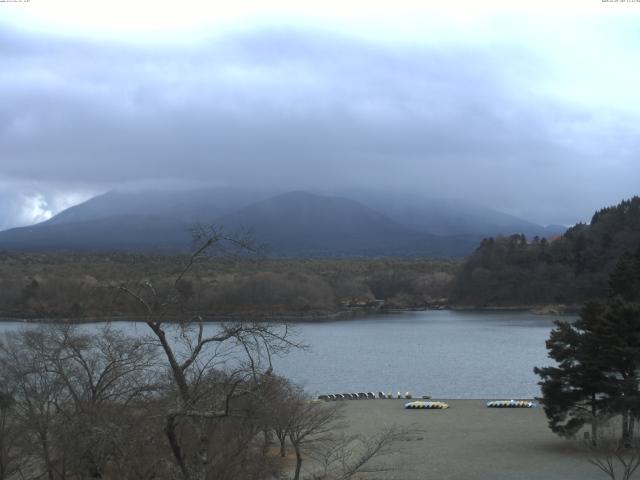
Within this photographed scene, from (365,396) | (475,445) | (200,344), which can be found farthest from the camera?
(365,396)

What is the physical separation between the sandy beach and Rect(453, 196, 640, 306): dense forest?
2685 inches

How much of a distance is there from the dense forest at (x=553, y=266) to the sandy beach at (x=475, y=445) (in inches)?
2685

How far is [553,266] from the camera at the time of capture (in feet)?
330

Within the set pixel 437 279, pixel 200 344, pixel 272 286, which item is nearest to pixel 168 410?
pixel 200 344

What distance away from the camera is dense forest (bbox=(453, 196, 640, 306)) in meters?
96.4

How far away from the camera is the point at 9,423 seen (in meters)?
16.0

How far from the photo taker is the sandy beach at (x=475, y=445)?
19281 millimetres

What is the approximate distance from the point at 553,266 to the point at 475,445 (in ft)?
268

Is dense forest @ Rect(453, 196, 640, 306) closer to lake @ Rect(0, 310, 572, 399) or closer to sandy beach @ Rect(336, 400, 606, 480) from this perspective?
lake @ Rect(0, 310, 572, 399)

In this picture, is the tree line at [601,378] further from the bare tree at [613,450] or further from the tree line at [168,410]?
the tree line at [168,410]

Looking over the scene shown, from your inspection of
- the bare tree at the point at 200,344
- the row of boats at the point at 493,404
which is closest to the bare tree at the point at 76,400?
the bare tree at the point at 200,344

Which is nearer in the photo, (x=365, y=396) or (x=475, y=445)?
(x=475, y=445)

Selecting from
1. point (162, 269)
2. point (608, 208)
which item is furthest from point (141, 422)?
point (608, 208)

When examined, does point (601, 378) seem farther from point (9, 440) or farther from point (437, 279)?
point (437, 279)
